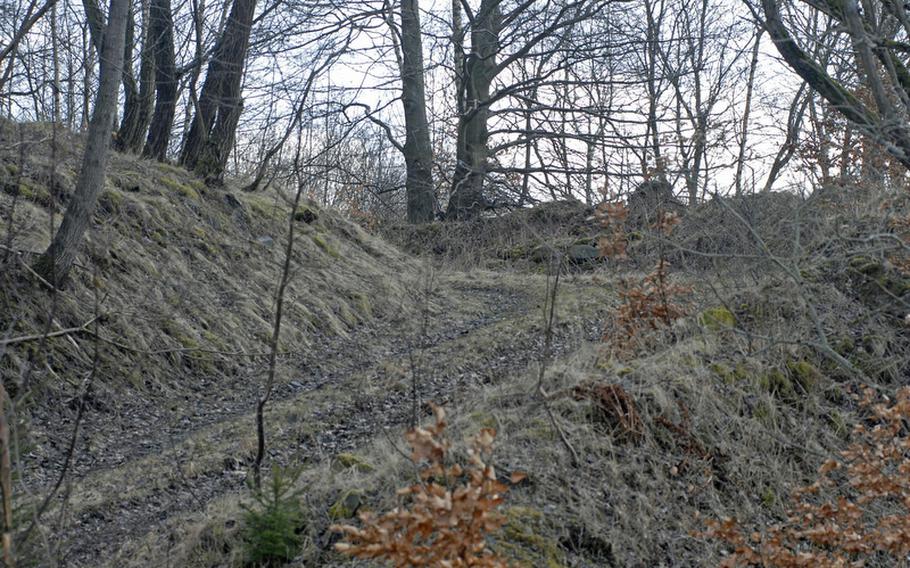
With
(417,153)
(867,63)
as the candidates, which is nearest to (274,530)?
(867,63)

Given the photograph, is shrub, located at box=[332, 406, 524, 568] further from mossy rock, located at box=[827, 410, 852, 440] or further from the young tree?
mossy rock, located at box=[827, 410, 852, 440]

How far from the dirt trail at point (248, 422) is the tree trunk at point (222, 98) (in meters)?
3.95

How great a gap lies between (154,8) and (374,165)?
35.2 ft

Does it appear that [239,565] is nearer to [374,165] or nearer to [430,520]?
[430,520]

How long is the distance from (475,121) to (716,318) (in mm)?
10418

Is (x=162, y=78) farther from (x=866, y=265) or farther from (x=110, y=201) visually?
(x=866, y=265)

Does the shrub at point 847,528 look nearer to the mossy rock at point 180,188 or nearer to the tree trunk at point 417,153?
the mossy rock at point 180,188

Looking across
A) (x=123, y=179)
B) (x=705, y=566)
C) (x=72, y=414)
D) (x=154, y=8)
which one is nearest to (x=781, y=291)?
(x=705, y=566)

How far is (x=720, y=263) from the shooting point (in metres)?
9.33

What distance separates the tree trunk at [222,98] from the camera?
12.0 meters

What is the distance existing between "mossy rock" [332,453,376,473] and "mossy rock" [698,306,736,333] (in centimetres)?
334

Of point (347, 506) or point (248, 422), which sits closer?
point (347, 506)

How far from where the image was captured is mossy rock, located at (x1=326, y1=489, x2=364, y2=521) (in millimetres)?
4395

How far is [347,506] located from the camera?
443cm
